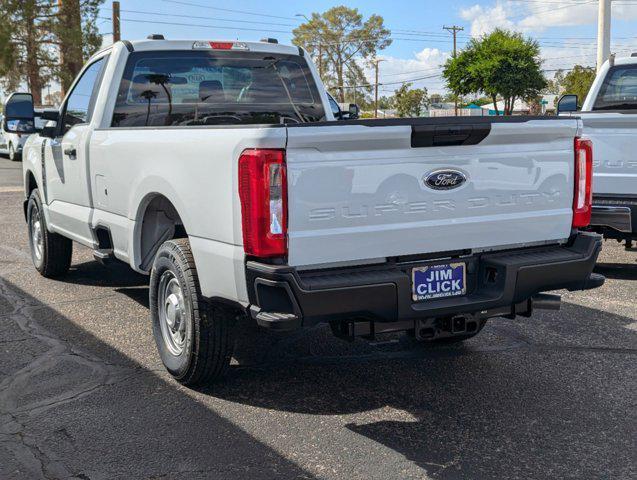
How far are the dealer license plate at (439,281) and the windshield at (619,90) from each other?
5341 mm

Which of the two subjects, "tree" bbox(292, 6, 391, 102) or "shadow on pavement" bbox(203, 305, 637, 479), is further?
"tree" bbox(292, 6, 391, 102)

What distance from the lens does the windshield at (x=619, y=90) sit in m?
8.55

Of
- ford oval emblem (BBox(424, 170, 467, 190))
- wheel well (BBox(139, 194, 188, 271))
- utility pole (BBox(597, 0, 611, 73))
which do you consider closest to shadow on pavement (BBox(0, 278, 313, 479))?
wheel well (BBox(139, 194, 188, 271))

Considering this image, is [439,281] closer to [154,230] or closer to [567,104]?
[154,230]

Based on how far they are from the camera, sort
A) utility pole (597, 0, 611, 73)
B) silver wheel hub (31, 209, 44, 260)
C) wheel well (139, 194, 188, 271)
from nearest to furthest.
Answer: wheel well (139, 194, 188, 271), silver wheel hub (31, 209, 44, 260), utility pole (597, 0, 611, 73)

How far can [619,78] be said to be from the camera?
8648 millimetres

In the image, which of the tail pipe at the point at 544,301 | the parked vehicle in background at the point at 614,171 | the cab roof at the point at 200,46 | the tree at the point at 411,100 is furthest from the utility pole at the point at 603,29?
the tree at the point at 411,100

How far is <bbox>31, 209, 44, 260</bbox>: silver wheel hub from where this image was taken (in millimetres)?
7656

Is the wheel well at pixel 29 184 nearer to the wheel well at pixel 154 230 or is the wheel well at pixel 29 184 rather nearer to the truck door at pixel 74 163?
the truck door at pixel 74 163

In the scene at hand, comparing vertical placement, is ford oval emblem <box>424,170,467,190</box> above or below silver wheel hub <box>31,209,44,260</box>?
above

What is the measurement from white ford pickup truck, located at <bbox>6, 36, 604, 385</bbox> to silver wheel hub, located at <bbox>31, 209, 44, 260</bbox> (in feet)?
8.43

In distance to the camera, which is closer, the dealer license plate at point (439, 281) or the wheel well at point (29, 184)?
the dealer license plate at point (439, 281)

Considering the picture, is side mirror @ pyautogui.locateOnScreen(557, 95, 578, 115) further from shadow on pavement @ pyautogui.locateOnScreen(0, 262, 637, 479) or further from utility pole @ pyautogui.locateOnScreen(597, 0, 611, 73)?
utility pole @ pyautogui.locateOnScreen(597, 0, 611, 73)

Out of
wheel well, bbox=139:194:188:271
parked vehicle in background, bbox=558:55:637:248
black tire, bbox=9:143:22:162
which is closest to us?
wheel well, bbox=139:194:188:271
